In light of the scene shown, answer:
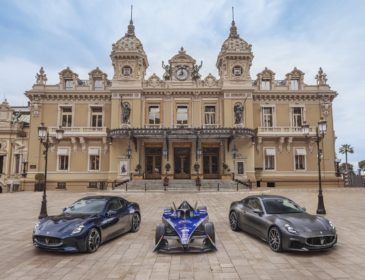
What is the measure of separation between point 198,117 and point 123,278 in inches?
1089

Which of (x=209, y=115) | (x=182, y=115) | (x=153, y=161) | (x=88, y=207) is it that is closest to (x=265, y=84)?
(x=209, y=115)

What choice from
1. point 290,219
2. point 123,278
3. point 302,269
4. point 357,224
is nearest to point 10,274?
point 123,278

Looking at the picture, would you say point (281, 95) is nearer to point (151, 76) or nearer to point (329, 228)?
point (151, 76)

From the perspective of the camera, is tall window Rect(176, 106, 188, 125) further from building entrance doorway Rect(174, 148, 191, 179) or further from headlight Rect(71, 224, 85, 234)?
Result: headlight Rect(71, 224, 85, 234)

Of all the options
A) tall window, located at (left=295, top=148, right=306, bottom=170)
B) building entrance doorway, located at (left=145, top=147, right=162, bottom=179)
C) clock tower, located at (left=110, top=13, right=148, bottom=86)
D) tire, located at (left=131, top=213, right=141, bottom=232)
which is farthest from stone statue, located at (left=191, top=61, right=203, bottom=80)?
tire, located at (left=131, top=213, right=141, bottom=232)

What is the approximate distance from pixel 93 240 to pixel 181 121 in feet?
84.9

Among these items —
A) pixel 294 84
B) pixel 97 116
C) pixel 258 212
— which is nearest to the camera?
pixel 258 212

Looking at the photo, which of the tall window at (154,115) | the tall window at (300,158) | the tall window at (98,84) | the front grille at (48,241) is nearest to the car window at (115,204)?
the front grille at (48,241)

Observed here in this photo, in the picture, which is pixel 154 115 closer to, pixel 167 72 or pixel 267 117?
pixel 167 72

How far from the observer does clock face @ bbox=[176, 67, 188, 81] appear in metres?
33.4

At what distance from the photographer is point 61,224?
25.0ft

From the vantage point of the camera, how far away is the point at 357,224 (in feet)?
36.0

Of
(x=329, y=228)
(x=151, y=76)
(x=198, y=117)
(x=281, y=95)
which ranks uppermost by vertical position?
(x=151, y=76)

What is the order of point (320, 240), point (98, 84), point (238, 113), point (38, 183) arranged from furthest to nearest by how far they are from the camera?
point (98, 84)
point (238, 113)
point (38, 183)
point (320, 240)
